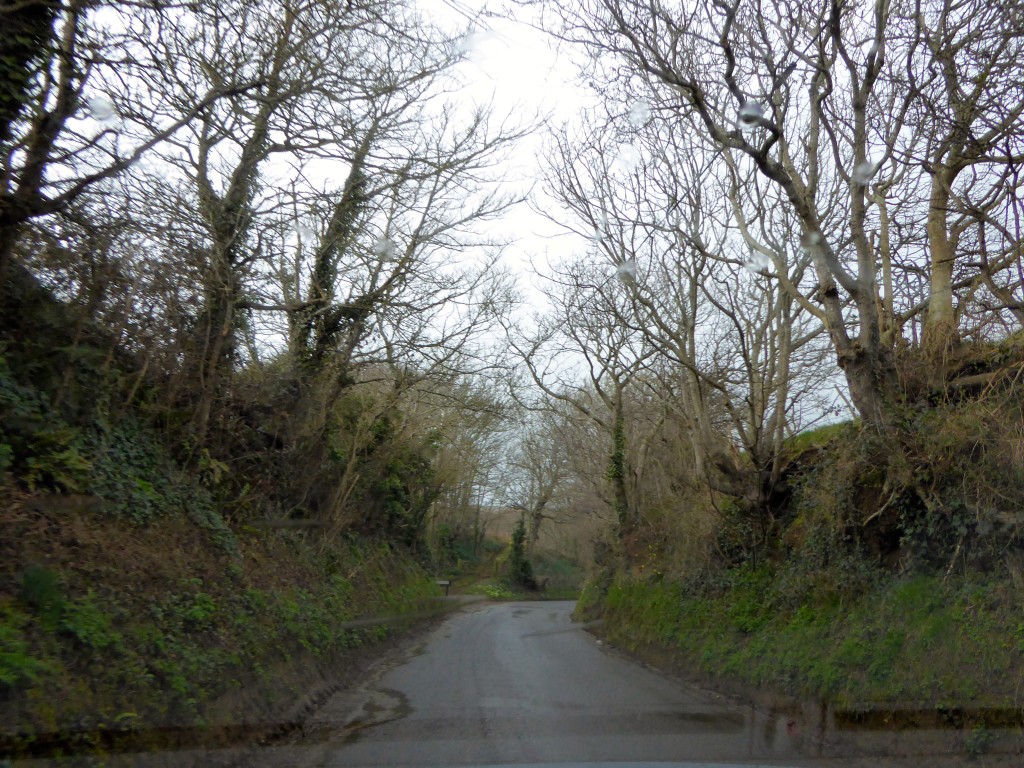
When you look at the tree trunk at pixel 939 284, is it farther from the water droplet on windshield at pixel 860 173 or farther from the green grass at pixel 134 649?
the green grass at pixel 134 649

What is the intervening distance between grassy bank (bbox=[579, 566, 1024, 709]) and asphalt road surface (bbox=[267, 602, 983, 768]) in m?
0.61

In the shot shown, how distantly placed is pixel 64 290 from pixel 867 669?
32.4ft

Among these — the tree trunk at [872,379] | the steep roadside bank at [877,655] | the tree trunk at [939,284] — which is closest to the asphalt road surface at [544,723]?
the steep roadside bank at [877,655]

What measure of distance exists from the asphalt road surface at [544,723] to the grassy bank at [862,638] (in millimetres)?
614

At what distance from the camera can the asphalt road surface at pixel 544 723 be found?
7676 mm

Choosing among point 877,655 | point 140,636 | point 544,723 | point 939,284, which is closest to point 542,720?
point 544,723

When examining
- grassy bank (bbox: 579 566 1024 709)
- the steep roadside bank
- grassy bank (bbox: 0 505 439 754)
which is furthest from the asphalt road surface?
grassy bank (bbox: 0 505 439 754)

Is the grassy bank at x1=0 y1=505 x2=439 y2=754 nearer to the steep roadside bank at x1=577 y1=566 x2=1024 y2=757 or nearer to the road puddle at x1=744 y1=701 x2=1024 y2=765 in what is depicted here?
the road puddle at x1=744 y1=701 x2=1024 y2=765

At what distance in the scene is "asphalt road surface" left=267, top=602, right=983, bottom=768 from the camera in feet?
25.2

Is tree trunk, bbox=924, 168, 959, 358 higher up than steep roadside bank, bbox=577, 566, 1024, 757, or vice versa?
tree trunk, bbox=924, 168, 959, 358

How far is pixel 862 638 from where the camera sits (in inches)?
374

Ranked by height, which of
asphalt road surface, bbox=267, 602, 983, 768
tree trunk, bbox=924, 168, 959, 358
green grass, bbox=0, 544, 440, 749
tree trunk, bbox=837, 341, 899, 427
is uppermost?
tree trunk, bbox=924, 168, 959, 358

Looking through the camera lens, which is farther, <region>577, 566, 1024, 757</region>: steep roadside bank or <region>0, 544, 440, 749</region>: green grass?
<region>577, 566, 1024, 757</region>: steep roadside bank

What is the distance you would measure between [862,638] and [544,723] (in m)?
3.66
